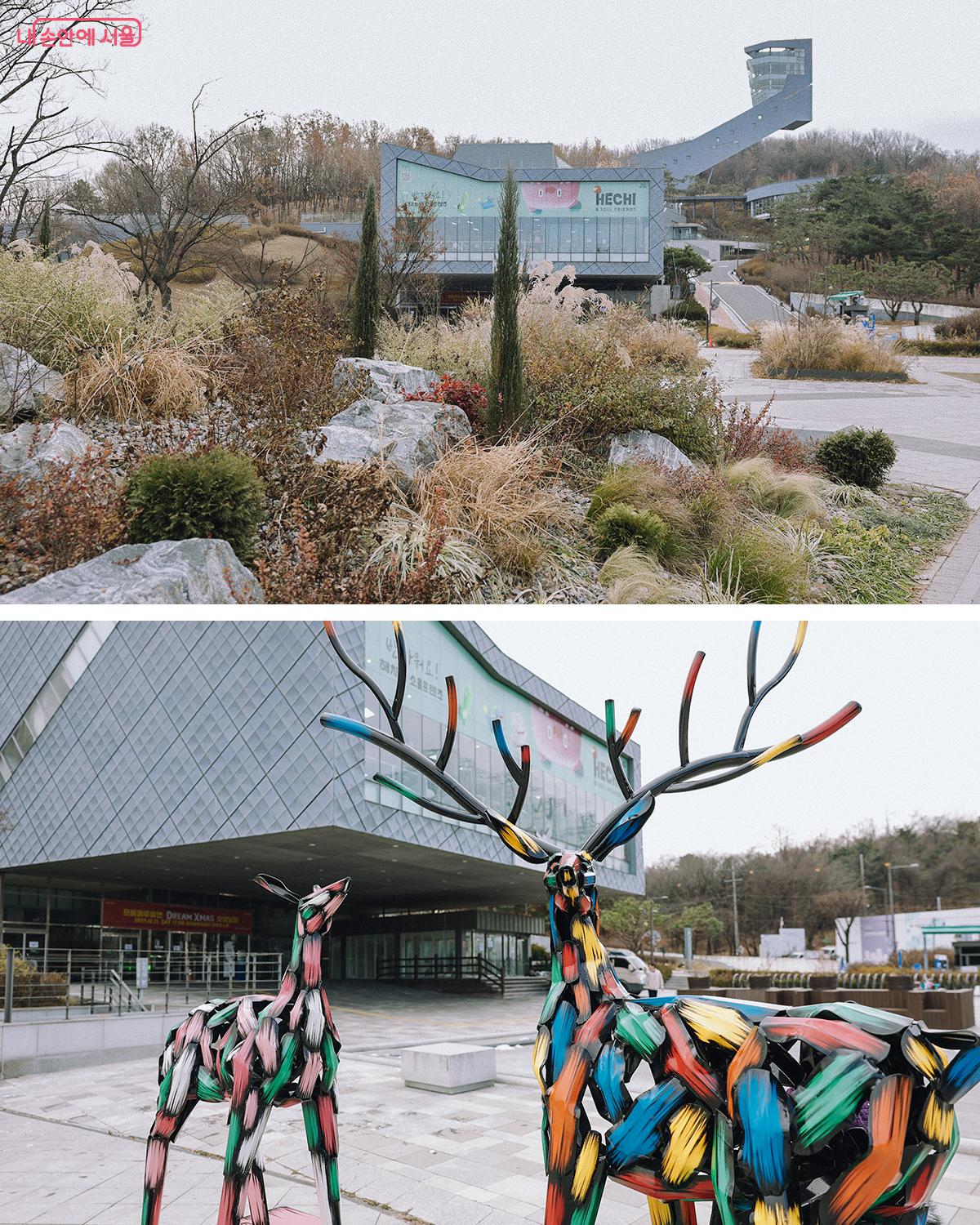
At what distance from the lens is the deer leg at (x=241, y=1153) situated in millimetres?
3082

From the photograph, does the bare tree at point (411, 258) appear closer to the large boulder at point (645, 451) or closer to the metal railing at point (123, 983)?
the large boulder at point (645, 451)

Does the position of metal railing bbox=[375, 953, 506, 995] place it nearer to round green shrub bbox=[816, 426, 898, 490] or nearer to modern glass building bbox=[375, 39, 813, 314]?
modern glass building bbox=[375, 39, 813, 314]

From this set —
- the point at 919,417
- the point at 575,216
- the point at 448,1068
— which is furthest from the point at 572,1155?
the point at 575,216

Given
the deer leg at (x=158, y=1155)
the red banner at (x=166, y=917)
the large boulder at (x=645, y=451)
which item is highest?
the large boulder at (x=645, y=451)

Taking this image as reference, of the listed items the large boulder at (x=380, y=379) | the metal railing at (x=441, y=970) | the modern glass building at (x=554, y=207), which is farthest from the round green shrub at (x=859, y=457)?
the metal railing at (x=441, y=970)

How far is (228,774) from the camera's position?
1573 cm

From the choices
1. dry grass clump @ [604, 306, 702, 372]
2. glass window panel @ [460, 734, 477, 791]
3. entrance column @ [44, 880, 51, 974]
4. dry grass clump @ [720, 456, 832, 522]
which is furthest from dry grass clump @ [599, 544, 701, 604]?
entrance column @ [44, 880, 51, 974]

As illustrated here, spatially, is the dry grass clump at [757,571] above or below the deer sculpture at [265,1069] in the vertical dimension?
above

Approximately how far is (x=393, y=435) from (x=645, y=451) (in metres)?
2.75

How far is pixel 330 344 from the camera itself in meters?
9.66

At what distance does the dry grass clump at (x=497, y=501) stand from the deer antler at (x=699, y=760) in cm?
453

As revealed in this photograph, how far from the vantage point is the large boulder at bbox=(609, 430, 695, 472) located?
9.50 metres

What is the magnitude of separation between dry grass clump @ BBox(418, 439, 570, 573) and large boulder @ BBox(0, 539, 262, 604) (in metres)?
1.90

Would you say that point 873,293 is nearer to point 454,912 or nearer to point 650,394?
point 650,394
